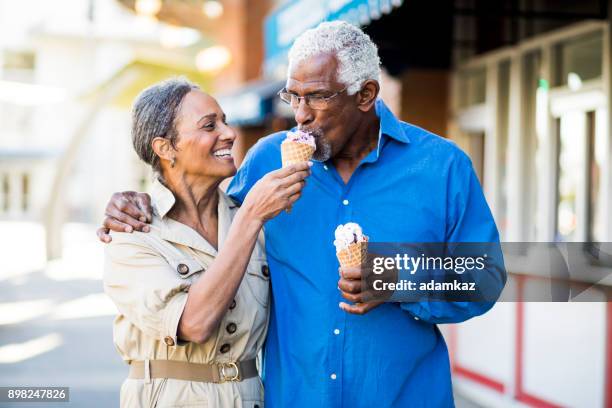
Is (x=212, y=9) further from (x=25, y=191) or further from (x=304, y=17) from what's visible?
(x=25, y=191)

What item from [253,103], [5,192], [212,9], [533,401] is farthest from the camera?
[5,192]

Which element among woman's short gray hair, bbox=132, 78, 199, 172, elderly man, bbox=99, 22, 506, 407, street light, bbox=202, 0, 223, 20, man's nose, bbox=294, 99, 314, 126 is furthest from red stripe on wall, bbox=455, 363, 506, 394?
street light, bbox=202, 0, 223, 20

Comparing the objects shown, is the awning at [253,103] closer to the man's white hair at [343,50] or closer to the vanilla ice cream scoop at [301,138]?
the man's white hair at [343,50]

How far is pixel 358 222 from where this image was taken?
8.98 feet

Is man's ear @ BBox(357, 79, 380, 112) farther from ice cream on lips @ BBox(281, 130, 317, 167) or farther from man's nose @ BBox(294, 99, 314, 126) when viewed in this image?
ice cream on lips @ BBox(281, 130, 317, 167)

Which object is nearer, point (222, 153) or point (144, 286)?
point (144, 286)

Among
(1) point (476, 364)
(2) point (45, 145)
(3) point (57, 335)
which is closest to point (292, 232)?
(1) point (476, 364)

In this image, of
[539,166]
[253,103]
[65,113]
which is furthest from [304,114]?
[65,113]

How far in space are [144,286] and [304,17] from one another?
5.04 meters

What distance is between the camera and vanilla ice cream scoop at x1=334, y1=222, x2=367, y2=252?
2.51 m

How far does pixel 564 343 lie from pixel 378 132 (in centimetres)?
348

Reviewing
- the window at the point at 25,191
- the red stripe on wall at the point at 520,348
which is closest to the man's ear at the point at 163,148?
the red stripe on wall at the point at 520,348

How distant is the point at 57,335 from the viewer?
9.87 metres

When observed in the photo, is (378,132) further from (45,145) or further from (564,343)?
(45,145)
